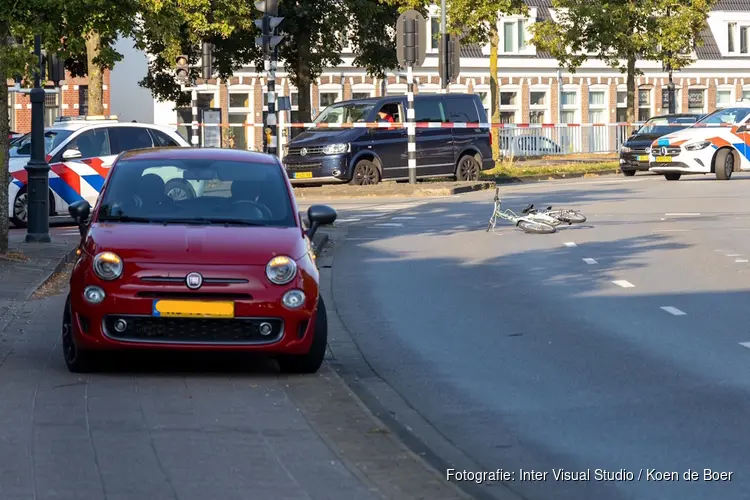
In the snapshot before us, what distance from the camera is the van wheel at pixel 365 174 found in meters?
31.6

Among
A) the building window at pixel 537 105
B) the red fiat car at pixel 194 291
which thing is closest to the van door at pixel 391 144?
the red fiat car at pixel 194 291

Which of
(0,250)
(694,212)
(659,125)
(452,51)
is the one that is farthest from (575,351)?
(659,125)

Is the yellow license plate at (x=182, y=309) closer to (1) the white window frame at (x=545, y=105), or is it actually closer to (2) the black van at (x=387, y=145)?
(2) the black van at (x=387, y=145)

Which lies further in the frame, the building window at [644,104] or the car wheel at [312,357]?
the building window at [644,104]

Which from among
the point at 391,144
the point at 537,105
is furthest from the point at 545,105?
the point at 391,144

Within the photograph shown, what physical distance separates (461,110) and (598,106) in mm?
37283

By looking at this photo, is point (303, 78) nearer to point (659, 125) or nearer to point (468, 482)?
point (659, 125)

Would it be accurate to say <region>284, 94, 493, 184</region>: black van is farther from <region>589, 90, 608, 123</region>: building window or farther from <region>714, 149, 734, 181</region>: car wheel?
<region>589, 90, 608, 123</region>: building window

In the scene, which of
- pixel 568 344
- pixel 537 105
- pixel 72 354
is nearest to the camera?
pixel 72 354

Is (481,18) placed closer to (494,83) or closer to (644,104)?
(494,83)

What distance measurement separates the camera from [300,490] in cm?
596

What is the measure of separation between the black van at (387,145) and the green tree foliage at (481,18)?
899 cm

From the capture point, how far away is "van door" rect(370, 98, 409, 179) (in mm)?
32062

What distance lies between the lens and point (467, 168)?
33.6 m
